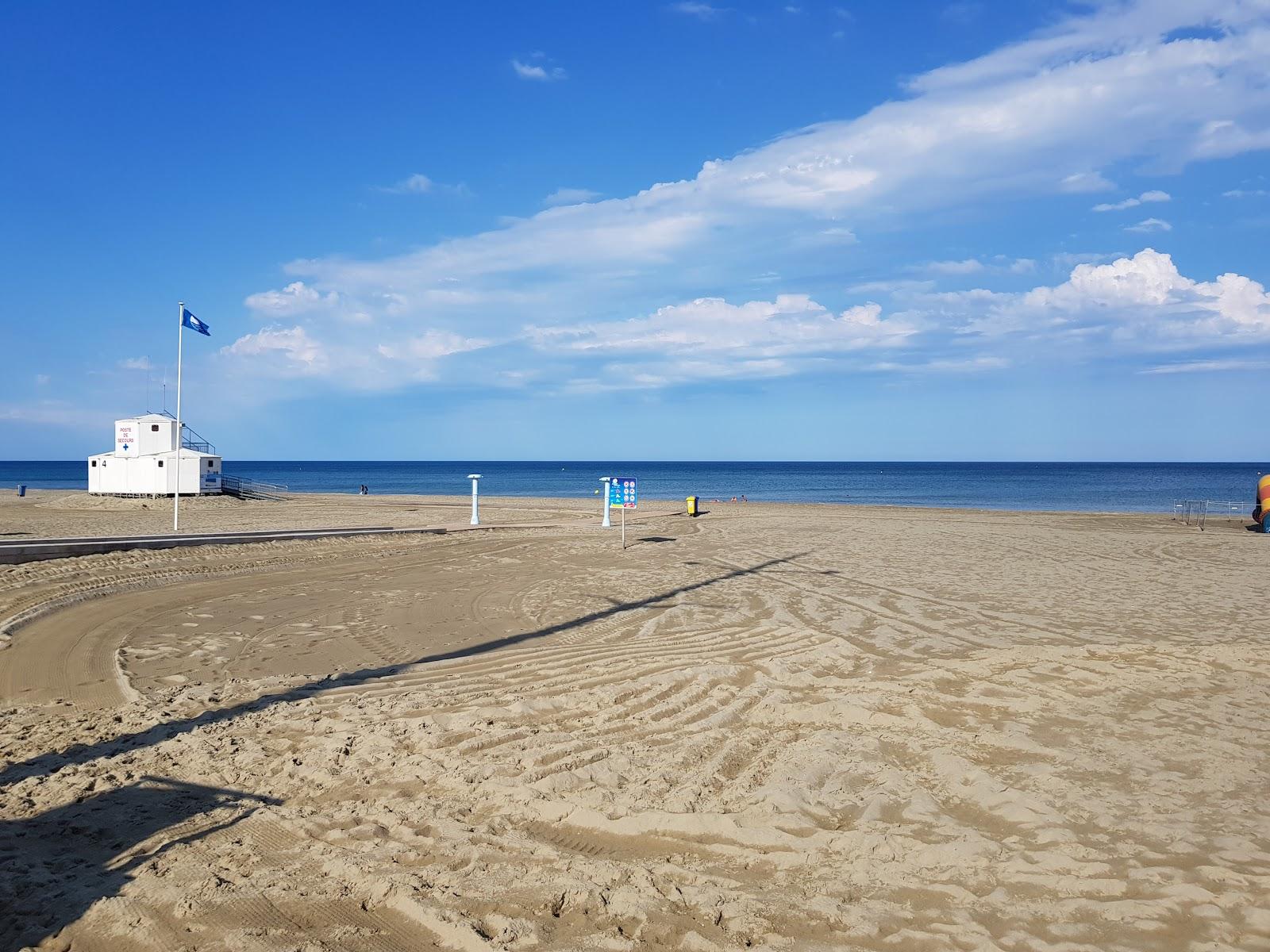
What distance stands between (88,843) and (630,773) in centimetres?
297

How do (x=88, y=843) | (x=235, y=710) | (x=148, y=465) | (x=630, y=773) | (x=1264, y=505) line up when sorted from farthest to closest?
1. (x=148, y=465)
2. (x=1264, y=505)
3. (x=235, y=710)
4. (x=630, y=773)
5. (x=88, y=843)

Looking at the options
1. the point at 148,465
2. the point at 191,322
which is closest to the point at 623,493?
the point at 191,322

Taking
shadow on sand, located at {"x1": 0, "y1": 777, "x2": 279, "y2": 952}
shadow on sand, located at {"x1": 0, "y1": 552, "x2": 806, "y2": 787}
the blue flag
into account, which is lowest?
shadow on sand, located at {"x1": 0, "y1": 777, "x2": 279, "y2": 952}

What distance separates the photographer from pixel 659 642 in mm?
8969

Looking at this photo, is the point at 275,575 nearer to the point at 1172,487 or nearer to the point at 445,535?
the point at 445,535

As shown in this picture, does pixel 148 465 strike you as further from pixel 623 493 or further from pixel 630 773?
pixel 630 773

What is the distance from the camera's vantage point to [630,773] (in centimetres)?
523

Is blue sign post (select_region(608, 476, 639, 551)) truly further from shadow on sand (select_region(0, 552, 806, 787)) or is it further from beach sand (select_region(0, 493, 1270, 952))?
shadow on sand (select_region(0, 552, 806, 787))

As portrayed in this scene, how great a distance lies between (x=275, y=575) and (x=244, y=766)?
9.28 metres

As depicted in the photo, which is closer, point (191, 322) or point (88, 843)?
point (88, 843)

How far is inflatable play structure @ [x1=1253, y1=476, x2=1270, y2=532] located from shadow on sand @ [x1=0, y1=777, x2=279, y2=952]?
2824 centimetres

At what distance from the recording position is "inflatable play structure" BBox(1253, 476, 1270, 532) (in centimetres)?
2412

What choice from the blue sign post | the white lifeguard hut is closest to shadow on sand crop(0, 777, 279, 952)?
the blue sign post

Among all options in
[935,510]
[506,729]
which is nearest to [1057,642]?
[506,729]
